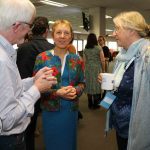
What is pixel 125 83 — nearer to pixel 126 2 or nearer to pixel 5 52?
pixel 5 52

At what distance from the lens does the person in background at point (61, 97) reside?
87.7 inches

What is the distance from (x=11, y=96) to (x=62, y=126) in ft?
3.62

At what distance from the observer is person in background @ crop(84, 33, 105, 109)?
518 cm

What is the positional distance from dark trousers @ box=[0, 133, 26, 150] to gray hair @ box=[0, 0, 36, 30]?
55cm

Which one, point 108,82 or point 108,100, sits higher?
point 108,82

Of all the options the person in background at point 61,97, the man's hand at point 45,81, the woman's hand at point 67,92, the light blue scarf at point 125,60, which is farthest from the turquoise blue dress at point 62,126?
the man's hand at point 45,81

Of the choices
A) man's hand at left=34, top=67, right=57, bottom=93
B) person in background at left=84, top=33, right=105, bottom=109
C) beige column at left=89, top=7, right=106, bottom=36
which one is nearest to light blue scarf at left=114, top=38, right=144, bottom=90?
man's hand at left=34, top=67, right=57, bottom=93

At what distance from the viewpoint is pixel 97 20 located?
10469 mm

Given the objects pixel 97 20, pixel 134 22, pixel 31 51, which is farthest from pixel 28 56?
pixel 97 20

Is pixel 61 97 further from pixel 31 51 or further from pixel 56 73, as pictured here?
pixel 31 51

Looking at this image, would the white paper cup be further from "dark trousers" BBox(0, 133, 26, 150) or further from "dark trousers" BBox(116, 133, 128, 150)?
Answer: "dark trousers" BBox(0, 133, 26, 150)

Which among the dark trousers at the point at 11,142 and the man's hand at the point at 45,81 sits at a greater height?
the man's hand at the point at 45,81

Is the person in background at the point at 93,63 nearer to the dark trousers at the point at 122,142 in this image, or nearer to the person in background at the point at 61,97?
the person in background at the point at 61,97

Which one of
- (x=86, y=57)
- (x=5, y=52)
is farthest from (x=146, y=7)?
(x=5, y=52)
